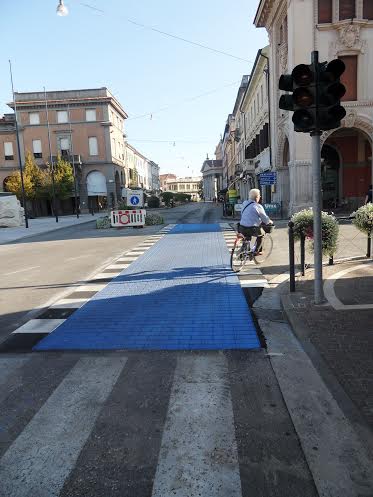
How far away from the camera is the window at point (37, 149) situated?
5275 centimetres

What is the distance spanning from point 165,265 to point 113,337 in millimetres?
5021

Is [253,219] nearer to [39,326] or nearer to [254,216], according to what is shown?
[254,216]

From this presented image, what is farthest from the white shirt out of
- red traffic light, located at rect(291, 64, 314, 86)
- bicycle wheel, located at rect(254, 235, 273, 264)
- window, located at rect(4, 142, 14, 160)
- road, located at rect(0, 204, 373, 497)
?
window, located at rect(4, 142, 14, 160)

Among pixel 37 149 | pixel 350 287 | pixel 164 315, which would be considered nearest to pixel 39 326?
pixel 164 315

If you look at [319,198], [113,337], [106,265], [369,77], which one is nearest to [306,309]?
[319,198]

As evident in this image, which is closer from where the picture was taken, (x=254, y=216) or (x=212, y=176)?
(x=254, y=216)

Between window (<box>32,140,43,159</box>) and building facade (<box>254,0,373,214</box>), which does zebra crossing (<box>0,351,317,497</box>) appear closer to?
building facade (<box>254,0,373,214</box>)

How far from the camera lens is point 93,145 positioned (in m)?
53.4

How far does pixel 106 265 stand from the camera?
1045 cm

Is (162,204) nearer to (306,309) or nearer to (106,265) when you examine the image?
(106,265)

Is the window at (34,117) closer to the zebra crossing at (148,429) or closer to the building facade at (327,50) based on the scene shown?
A: the building facade at (327,50)

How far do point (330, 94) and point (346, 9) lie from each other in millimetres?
20467

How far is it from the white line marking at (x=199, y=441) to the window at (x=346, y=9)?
2363 cm

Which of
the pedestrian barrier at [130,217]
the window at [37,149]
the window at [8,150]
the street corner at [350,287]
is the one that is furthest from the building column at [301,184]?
the window at [8,150]
